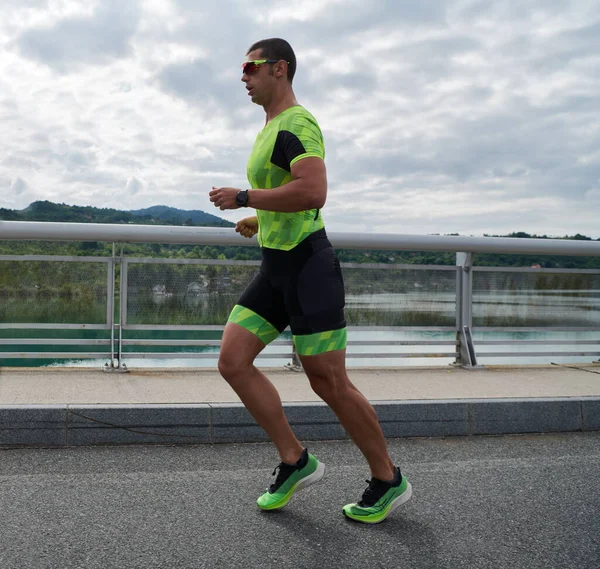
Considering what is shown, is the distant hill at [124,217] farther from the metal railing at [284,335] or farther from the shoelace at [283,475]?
the shoelace at [283,475]

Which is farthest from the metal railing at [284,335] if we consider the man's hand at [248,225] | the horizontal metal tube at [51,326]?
the man's hand at [248,225]

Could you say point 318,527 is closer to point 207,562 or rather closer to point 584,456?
point 207,562

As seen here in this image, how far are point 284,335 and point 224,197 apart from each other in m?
3.83

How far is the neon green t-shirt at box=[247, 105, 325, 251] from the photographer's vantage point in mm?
3408

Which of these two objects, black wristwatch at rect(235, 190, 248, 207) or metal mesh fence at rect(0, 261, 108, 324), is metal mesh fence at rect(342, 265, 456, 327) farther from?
black wristwatch at rect(235, 190, 248, 207)

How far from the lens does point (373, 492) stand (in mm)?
3545

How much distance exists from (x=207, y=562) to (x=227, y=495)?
941mm

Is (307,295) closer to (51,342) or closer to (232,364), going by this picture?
(232,364)

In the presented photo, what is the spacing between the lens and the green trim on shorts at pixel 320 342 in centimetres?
346

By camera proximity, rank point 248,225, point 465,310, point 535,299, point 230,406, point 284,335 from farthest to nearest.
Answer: point 535,299
point 465,310
point 284,335
point 230,406
point 248,225

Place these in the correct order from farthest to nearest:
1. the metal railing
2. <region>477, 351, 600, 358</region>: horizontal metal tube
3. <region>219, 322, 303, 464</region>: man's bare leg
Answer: <region>477, 351, 600, 358</region>: horizontal metal tube, the metal railing, <region>219, 322, 303, 464</region>: man's bare leg

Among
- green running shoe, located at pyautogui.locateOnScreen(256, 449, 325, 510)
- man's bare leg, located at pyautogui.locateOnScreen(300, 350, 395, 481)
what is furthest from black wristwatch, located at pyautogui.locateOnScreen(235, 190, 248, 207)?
green running shoe, located at pyautogui.locateOnScreen(256, 449, 325, 510)

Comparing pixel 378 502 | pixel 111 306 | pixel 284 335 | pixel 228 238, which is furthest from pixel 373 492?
pixel 111 306

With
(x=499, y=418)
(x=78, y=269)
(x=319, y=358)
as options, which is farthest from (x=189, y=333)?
(x=319, y=358)
